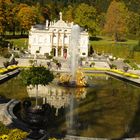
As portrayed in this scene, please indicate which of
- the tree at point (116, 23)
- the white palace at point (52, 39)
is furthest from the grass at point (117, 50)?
the tree at point (116, 23)

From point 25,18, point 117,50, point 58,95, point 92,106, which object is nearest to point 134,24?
point 117,50

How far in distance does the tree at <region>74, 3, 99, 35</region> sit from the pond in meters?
47.4

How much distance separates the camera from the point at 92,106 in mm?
30328

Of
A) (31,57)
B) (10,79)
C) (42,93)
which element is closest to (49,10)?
(31,57)

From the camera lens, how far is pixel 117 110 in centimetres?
2938

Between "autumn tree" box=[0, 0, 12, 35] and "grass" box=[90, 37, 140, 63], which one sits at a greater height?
"autumn tree" box=[0, 0, 12, 35]

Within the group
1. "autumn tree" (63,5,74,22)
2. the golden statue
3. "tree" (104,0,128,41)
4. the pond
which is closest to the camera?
the pond

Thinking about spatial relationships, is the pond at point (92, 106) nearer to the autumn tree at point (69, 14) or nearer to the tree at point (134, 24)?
the autumn tree at point (69, 14)

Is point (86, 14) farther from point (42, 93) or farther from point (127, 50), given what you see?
point (42, 93)

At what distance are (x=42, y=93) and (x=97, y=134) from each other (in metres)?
13.9

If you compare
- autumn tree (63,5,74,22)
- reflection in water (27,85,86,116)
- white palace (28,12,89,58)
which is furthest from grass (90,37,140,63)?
reflection in water (27,85,86,116)

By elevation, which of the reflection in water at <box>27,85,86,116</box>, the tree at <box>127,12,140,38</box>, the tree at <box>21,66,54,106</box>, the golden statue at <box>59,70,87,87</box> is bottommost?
the reflection in water at <box>27,85,86,116</box>

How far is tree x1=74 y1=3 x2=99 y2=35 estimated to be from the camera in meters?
92.6

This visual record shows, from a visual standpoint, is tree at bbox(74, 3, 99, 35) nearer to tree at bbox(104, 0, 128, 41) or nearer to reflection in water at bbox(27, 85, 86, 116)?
tree at bbox(104, 0, 128, 41)
